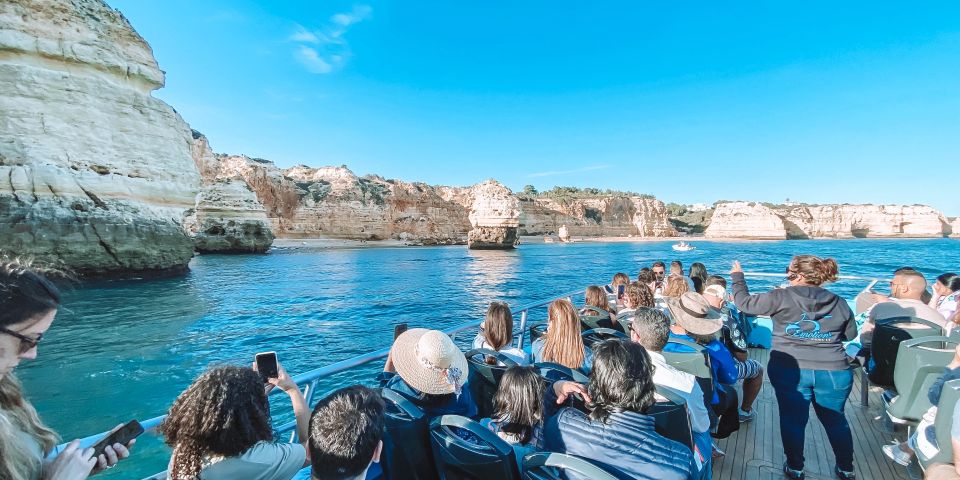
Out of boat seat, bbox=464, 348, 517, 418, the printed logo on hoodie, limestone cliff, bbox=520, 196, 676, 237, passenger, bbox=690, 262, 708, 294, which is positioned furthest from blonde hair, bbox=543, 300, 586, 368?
limestone cliff, bbox=520, 196, 676, 237

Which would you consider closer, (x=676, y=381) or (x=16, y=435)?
(x=16, y=435)

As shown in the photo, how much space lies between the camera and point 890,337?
9.65ft

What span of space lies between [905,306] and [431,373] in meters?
4.24

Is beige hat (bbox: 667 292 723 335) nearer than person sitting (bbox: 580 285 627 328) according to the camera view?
Yes

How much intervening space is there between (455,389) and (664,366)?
46.2 inches

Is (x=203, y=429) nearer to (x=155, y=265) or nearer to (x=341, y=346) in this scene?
(x=341, y=346)

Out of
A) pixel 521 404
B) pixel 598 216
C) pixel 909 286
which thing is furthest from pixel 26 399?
pixel 598 216

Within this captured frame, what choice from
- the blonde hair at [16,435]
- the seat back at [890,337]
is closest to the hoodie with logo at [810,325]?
the seat back at [890,337]

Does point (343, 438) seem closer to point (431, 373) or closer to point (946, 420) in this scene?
point (431, 373)

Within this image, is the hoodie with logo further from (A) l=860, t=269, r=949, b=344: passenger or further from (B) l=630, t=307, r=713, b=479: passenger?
(A) l=860, t=269, r=949, b=344: passenger

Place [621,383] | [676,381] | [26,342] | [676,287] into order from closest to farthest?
[26,342], [621,383], [676,381], [676,287]

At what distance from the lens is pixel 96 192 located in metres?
16.5

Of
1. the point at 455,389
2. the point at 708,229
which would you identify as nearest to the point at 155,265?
the point at 455,389

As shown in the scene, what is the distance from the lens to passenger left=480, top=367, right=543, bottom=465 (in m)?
1.72
